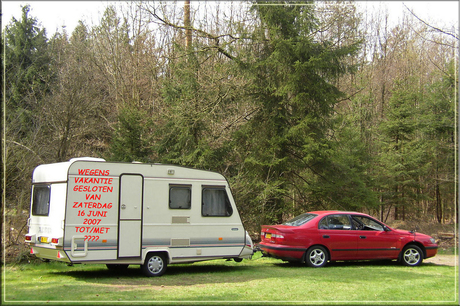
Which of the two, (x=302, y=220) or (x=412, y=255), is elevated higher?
(x=302, y=220)

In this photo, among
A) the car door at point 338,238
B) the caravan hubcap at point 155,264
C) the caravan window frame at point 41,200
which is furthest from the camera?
the car door at point 338,238

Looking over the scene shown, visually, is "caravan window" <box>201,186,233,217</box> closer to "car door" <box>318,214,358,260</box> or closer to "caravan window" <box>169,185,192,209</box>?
"caravan window" <box>169,185,192,209</box>

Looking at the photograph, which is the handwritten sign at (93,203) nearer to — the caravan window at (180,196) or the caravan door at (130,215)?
the caravan door at (130,215)

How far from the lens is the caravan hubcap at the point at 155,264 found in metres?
9.79

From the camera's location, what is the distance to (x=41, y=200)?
32.6ft

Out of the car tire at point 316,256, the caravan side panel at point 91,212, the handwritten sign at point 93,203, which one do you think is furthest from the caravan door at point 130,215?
the car tire at point 316,256

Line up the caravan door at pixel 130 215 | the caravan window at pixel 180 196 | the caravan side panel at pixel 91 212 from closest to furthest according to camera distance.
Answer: the caravan side panel at pixel 91 212 → the caravan door at pixel 130 215 → the caravan window at pixel 180 196

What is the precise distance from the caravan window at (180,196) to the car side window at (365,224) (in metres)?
4.92

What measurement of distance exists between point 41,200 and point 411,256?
10218 millimetres

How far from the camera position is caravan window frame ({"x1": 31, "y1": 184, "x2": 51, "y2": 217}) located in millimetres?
9644

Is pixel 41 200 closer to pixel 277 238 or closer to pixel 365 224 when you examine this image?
pixel 277 238

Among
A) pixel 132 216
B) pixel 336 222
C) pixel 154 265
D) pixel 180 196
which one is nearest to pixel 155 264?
pixel 154 265

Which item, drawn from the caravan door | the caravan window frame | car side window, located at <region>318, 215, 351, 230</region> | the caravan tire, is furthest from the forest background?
the caravan tire

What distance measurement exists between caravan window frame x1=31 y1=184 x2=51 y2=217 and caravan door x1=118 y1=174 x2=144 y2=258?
1729mm
